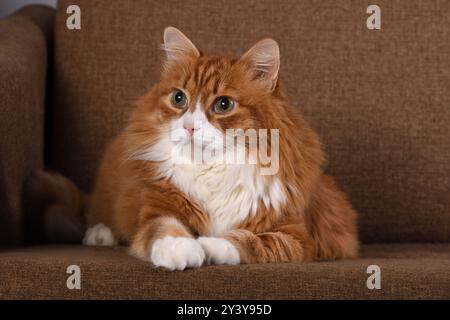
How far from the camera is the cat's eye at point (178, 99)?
1.77 meters

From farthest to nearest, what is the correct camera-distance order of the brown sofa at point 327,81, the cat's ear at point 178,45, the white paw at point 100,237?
the brown sofa at point 327,81, the white paw at point 100,237, the cat's ear at point 178,45

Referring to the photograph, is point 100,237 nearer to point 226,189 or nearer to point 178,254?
point 226,189

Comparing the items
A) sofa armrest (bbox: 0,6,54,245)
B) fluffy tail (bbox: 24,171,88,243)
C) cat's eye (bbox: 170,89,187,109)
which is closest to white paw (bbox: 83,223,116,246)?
fluffy tail (bbox: 24,171,88,243)

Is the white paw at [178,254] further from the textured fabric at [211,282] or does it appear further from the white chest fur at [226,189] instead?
the white chest fur at [226,189]

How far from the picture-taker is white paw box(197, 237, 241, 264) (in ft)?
5.18

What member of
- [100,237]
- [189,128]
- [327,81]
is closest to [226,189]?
[189,128]

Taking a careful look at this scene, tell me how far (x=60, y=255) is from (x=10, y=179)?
0.36m

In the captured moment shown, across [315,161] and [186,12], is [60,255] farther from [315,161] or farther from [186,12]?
[186,12]

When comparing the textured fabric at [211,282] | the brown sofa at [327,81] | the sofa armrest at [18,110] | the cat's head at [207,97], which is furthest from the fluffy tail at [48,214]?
the textured fabric at [211,282]

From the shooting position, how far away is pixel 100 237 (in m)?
2.01

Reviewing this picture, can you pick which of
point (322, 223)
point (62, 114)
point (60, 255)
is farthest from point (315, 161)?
Answer: point (62, 114)

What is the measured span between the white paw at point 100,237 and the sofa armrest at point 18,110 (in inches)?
7.2

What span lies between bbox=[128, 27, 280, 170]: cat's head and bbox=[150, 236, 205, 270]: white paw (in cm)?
27

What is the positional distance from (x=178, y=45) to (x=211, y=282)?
671 mm
